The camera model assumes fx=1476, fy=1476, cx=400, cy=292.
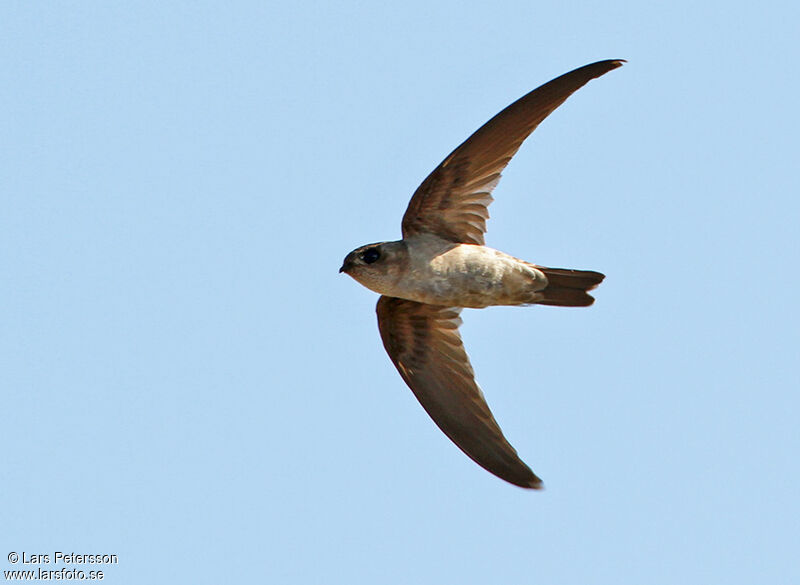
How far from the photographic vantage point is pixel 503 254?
9.98 metres

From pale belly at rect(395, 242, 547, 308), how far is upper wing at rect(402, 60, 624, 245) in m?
0.18

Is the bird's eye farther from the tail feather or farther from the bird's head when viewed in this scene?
the tail feather

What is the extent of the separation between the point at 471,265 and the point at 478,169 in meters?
0.64

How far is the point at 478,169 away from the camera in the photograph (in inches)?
389

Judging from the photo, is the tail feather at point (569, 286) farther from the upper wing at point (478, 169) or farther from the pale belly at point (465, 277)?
the upper wing at point (478, 169)

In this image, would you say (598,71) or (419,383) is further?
(419,383)

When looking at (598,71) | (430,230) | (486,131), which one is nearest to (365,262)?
(430,230)

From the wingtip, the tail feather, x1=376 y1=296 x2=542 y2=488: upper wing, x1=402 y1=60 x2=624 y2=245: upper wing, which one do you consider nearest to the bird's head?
x1=402 y1=60 x2=624 y2=245: upper wing

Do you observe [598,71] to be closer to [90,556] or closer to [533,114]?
[533,114]

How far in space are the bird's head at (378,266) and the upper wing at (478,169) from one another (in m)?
0.25

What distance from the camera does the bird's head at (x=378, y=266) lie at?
9.77 meters

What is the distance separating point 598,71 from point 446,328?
2.17 m

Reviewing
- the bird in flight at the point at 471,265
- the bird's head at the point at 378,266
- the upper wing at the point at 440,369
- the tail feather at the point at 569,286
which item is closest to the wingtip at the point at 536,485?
the bird in flight at the point at 471,265

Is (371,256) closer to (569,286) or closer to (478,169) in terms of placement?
(478,169)
